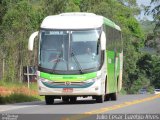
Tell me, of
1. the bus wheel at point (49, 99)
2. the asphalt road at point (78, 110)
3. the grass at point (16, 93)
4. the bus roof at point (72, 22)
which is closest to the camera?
the asphalt road at point (78, 110)

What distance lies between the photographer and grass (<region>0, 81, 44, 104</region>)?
3250 cm

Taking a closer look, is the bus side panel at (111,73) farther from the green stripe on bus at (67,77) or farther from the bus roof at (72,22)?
the green stripe on bus at (67,77)

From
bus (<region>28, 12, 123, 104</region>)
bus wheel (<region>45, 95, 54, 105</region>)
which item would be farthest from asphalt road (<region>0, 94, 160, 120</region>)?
bus wheel (<region>45, 95, 54, 105</region>)

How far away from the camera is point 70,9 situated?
54750mm

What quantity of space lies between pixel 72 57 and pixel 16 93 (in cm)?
826

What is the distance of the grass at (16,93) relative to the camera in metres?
32.5

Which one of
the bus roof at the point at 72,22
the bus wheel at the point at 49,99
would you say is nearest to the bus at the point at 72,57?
the bus roof at the point at 72,22

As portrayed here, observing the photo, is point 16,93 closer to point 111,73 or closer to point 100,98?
point 111,73

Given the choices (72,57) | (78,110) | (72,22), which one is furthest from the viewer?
(72,22)

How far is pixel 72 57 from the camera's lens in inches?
1093

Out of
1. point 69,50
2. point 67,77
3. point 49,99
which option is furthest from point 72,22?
point 49,99

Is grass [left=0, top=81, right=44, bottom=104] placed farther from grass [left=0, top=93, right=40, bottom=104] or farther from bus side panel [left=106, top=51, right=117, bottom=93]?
bus side panel [left=106, top=51, right=117, bottom=93]

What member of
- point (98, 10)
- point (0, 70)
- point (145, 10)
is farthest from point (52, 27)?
point (145, 10)

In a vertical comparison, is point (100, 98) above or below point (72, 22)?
below
